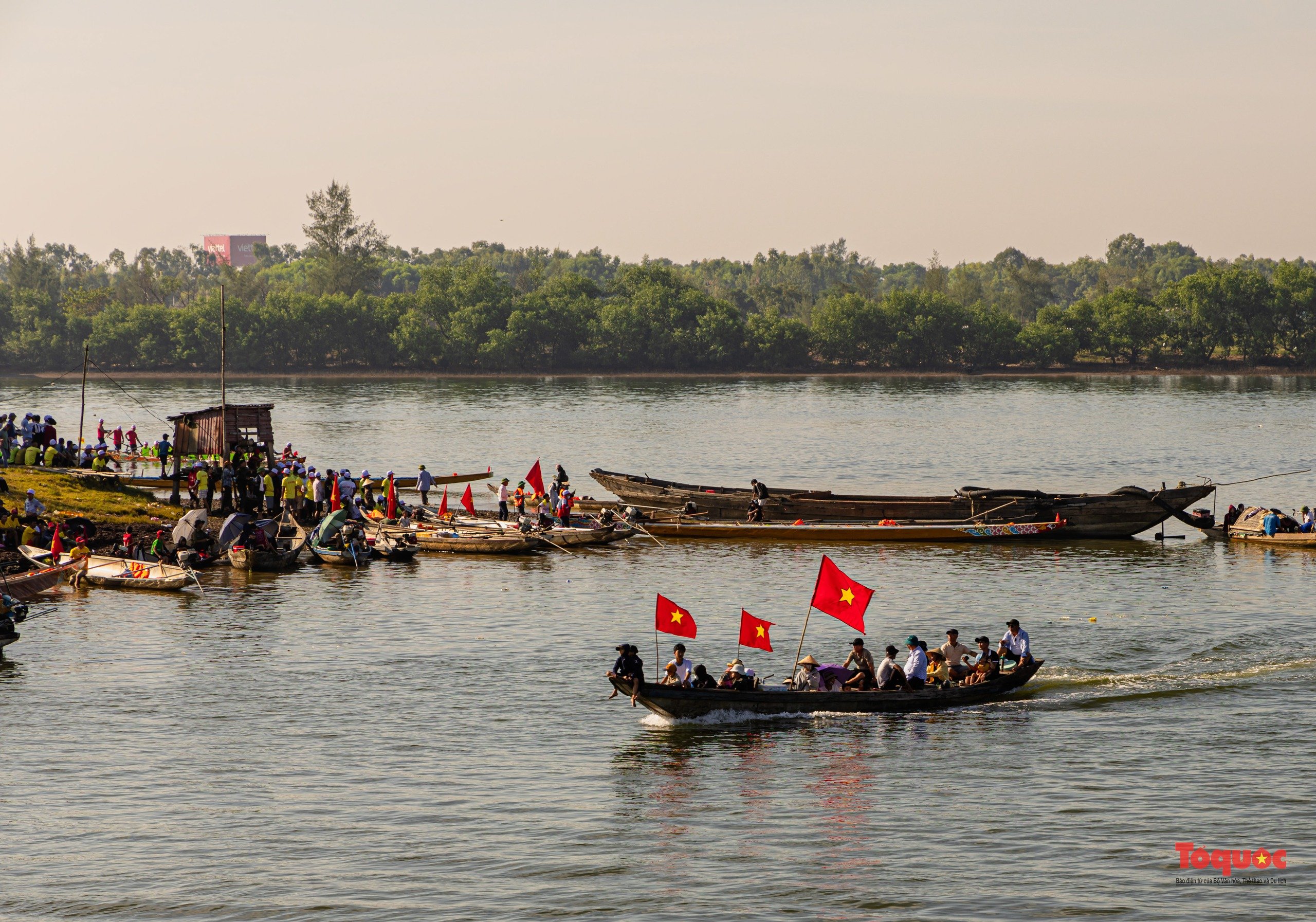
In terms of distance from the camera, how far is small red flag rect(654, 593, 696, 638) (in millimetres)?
28000

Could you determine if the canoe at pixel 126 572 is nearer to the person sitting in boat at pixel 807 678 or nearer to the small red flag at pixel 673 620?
the small red flag at pixel 673 620

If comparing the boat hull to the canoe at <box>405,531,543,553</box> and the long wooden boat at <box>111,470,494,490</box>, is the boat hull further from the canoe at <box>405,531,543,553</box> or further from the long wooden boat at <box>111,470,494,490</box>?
the long wooden boat at <box>111,470,494,490</box>

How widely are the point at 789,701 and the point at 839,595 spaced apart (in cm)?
254

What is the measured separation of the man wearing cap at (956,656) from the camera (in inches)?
1211

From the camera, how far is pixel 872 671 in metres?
29.6

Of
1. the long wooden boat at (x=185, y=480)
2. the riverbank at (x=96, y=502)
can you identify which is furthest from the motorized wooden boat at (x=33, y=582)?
the long wooden boat at (x=185, y=480)

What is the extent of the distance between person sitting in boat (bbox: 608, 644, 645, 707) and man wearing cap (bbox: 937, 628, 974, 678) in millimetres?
7192

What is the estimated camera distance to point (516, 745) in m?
28.3

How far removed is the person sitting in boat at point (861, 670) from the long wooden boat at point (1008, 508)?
22.7 meters

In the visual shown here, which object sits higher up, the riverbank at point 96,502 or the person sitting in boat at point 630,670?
the riverbank at point 96,502

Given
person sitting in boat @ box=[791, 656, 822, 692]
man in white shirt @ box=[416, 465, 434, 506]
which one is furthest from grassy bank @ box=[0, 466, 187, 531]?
person sitting in boat @ box=[791, 656, 822, 692]

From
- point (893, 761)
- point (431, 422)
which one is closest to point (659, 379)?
point (431, 422)

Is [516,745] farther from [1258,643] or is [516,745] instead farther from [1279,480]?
[1279,480]

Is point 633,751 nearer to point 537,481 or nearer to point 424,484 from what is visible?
point 537,481
